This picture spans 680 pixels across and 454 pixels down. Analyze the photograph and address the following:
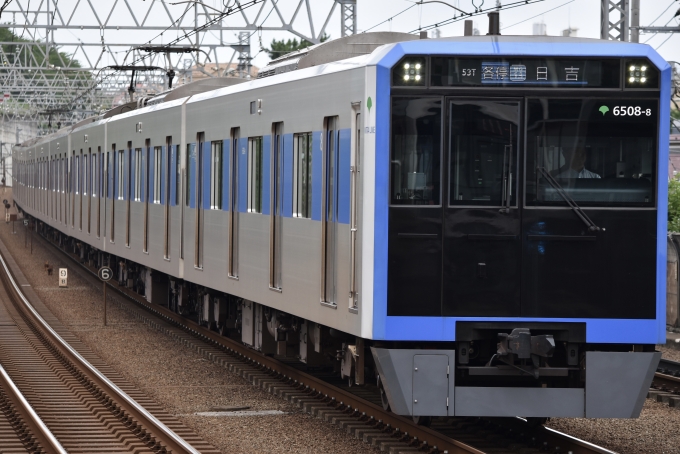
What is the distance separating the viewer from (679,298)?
17094 mm

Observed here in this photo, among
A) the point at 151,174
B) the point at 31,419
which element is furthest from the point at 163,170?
the point at 31,419

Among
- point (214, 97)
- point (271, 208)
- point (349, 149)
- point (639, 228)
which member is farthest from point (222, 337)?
point (639, 228)

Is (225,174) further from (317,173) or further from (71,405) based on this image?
(317,173)

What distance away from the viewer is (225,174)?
12953 millimetres

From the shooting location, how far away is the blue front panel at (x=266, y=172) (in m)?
11.1

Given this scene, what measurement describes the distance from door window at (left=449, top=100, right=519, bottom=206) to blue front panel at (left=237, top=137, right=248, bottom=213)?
4.13 meters

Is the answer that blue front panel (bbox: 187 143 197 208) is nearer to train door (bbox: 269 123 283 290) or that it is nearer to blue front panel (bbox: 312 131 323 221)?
train door (bbox: 269 123 283 290)

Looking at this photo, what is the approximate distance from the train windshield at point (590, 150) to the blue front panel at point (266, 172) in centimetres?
343

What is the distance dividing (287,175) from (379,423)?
234 centimetres

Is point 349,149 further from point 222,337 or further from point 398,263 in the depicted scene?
point 222,337

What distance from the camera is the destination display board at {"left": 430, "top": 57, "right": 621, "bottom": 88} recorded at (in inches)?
326

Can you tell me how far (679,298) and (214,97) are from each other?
7561 mm

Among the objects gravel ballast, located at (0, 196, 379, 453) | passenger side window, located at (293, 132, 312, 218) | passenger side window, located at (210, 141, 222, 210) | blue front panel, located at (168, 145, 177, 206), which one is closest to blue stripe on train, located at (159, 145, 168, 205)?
blue front panel, located at (168, 145, 177, 206)

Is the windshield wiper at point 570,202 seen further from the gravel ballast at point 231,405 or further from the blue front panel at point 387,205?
the gravel ballast at point 231,405
